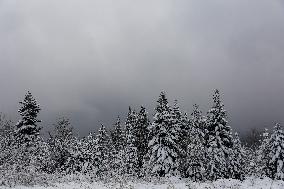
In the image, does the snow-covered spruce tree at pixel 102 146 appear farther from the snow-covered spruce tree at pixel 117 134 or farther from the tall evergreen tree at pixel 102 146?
the snow-covered spruce tree at pixel 117 134

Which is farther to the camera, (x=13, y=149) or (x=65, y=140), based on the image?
(x=65, y=140)

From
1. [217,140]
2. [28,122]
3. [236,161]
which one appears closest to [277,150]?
[217,140]

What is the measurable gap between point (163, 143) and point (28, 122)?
18.1 meters

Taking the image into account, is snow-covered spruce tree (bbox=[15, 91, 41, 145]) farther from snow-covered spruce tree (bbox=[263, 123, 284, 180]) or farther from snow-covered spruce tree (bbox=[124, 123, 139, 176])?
snow-covered spruce tree (bbox=[263, 123, 284, 180])

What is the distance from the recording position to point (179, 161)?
1981 inches

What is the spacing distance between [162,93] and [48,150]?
22225 mm

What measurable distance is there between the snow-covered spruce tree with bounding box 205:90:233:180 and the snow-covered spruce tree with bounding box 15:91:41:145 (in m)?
22.9

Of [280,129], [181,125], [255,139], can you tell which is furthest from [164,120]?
[255,139]

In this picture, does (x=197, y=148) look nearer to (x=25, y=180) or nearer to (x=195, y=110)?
(x=195, y=110)

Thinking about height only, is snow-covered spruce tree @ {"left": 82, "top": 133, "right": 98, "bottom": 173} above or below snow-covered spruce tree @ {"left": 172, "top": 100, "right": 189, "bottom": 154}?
below

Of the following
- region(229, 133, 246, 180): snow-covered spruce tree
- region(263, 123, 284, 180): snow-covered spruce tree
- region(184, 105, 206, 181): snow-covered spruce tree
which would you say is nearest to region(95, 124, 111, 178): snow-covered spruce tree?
region(184, 105, 206, 181): snow-covered spruce tree

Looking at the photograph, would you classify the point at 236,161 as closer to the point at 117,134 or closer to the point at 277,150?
the point at 277,150

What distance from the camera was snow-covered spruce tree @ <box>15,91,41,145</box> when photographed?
48.7 metres

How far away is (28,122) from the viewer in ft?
162
